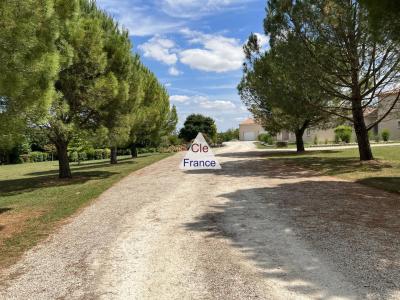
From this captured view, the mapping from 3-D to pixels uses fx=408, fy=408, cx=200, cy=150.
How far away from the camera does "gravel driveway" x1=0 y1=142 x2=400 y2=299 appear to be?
4578 millimetres

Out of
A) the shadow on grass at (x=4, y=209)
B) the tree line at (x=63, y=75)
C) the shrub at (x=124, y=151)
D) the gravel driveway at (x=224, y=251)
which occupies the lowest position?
the gravel driveway at (x=224, y=251)

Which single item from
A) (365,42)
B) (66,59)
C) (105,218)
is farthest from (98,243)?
(365,42)

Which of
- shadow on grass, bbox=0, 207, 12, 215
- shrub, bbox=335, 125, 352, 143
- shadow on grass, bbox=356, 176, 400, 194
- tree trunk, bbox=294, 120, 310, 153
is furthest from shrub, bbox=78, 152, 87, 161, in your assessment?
shadow on grass, bbox=356, 176, 400, 194

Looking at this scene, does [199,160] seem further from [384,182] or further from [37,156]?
[37,156]

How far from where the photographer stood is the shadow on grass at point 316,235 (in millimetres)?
4629

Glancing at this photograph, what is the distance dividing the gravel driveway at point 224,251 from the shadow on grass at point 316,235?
17mm

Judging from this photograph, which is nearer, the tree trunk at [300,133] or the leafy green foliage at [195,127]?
the tree trunk at [300,133]

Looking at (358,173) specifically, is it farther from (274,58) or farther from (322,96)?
(274,58)

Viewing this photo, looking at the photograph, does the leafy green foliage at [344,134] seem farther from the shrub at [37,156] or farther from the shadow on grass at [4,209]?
the shadow on grass at [4,209]

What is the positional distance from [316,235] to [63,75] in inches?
515

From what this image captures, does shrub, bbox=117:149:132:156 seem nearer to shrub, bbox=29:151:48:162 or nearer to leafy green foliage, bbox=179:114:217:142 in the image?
shrub, bbox=29:151:48:162

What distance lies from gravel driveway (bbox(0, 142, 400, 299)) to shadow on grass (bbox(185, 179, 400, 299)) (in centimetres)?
2

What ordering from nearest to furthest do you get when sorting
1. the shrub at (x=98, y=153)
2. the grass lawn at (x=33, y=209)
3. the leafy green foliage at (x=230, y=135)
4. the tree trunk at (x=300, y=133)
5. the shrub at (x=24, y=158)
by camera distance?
the grass lawn at (x=33, y=209)
the tree trunk at (x=300, y=133)
the shrub at (x=24, y=158)
the shrub at (x=98, y=153)
the leafy green foliage at (x=230, y=135)

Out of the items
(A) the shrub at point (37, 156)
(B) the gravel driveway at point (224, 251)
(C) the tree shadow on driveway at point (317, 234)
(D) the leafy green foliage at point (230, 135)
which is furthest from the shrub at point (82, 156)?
(D) the leafy green foliage at point (230, 135)
